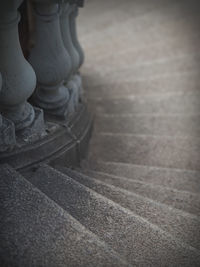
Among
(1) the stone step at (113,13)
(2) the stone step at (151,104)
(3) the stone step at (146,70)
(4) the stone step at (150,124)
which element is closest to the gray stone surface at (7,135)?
(4) the stone step at (150,124)

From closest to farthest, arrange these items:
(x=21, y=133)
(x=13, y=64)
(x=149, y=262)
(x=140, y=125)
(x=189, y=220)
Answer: (x=149, y=262) → (x=189, y=220) → (x=13, y=64) → (x=21, y=133) → (x=140, y=125)

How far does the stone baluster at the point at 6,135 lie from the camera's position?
206cm

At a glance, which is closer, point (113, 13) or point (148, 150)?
point (148, 150)

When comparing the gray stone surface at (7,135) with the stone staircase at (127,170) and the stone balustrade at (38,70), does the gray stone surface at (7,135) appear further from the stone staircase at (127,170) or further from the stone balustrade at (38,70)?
the stone staircase at (127,170)

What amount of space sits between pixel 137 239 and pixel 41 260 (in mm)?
419

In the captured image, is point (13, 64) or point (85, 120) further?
point (85, 120)

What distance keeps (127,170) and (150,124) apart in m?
0.57

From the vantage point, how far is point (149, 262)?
1555 mm

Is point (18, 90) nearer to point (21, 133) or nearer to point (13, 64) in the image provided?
point (13, 64)

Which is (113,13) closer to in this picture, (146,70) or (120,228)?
(146,70)

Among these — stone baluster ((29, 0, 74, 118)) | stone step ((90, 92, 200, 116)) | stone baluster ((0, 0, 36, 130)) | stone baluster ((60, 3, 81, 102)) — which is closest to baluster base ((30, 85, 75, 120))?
stone baluster ((29, 0, 74, 118))

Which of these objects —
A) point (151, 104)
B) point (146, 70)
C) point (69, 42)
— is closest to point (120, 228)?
point (69, 42)

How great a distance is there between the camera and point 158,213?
6.25ft

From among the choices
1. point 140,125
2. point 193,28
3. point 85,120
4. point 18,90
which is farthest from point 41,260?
point 193,28
